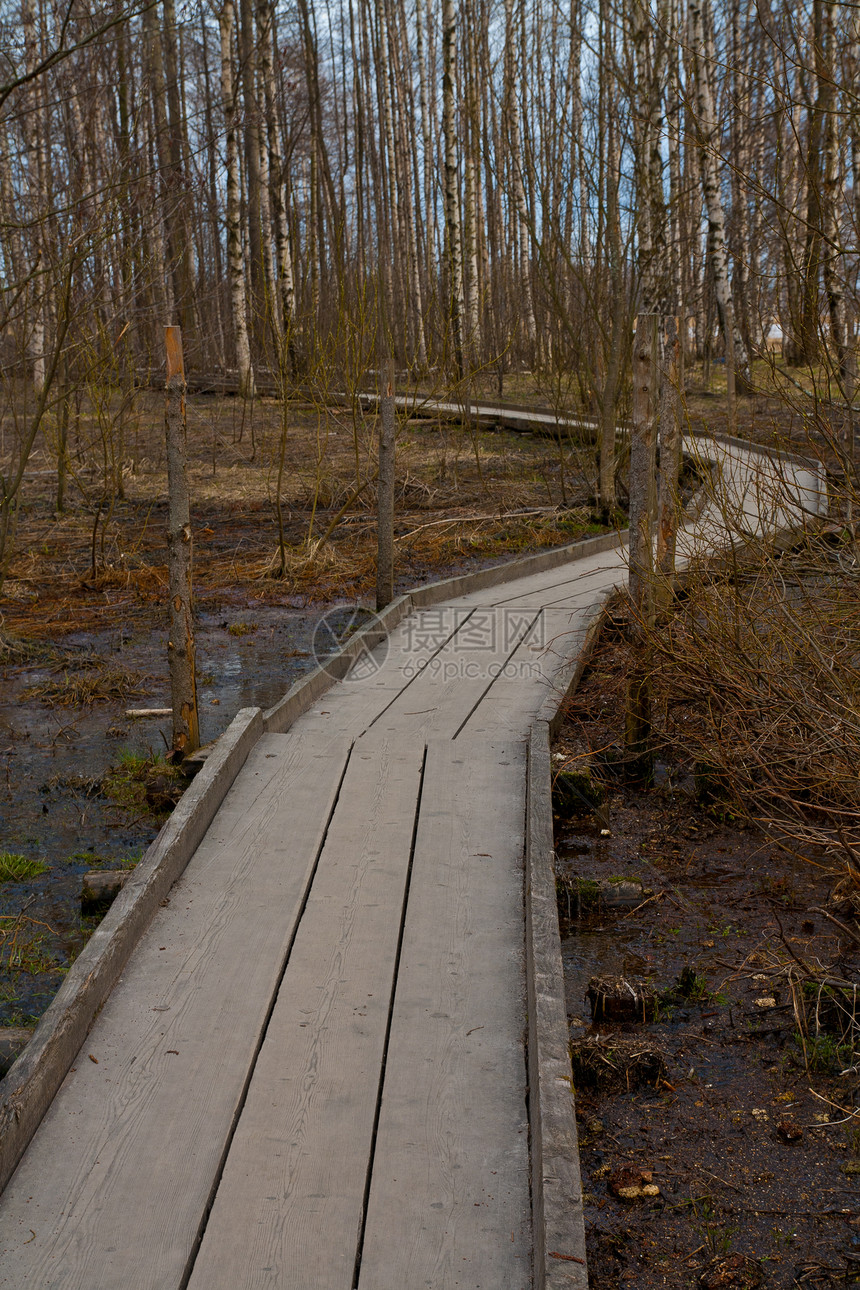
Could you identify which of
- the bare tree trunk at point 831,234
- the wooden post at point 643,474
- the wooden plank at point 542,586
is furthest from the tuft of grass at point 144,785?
the bare tree trunk at point 831,234

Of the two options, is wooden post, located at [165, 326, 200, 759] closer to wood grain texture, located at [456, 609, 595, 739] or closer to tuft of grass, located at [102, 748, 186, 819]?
tuft of grass, located at [102, 748, 186, 819]

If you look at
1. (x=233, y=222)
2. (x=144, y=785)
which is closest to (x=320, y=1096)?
(x=144, y=785)

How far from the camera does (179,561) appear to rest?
518cm

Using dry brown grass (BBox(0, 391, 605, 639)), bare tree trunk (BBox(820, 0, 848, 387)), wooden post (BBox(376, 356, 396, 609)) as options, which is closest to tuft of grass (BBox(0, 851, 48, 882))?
wooden post (BBox(376, 356, 396, 609))

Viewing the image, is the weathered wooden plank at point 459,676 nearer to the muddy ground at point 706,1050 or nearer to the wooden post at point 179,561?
the muddy ground at point 706,1050

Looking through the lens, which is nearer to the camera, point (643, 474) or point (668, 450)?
point (643, 474)

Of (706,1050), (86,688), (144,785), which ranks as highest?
(86,688)

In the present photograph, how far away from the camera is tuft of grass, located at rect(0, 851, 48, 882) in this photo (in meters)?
4.79

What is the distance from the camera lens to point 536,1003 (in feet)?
9.47

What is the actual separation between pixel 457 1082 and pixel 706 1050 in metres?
1.18

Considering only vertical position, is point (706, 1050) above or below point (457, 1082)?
below

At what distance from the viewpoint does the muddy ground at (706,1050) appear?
2740mm

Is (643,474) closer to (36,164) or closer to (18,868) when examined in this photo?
(18,868)

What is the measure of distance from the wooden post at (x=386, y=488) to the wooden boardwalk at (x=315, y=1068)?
3.13 m
